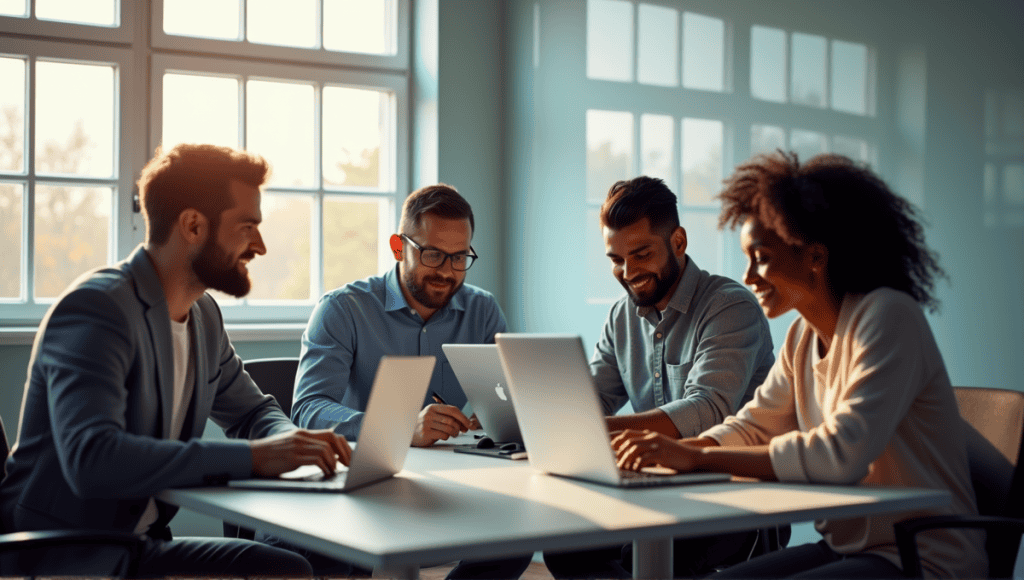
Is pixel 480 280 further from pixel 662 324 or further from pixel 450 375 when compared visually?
pixel 662 324

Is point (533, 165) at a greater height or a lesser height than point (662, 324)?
greater

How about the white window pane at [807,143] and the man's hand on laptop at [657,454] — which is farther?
the white window pane at [807,143]

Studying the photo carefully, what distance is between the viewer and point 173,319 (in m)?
2.07

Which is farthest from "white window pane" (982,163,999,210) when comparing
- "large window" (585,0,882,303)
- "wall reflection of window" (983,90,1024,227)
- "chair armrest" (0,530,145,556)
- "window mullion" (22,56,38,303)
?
"window mullion" (22,56,38,303)

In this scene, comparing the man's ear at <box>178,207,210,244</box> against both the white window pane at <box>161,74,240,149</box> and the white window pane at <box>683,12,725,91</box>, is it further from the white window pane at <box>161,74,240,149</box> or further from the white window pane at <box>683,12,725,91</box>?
the white window pane at <box>161,74,240,149</box>

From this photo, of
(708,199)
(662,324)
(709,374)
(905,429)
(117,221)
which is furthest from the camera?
(117,221)

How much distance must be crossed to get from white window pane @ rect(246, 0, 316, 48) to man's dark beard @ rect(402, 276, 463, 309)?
2042 millimetres

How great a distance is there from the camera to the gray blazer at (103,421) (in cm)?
170

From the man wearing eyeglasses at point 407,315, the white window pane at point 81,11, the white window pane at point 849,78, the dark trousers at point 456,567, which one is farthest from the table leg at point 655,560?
the white window pane at point 81,11

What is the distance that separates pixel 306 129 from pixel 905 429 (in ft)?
11.2

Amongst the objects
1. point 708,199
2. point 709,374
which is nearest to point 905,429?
point 709,374

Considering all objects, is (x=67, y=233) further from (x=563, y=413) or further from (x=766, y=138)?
(x=563, y=413)

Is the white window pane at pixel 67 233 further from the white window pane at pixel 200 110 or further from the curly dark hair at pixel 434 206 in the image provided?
the curly dark hair at pixel 434 206

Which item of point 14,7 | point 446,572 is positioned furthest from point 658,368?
point 14,7
